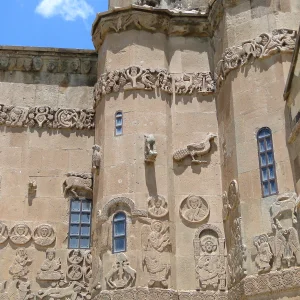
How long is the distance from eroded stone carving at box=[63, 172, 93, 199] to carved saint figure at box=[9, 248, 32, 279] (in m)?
2.09

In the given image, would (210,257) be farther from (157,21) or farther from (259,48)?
(157,21)

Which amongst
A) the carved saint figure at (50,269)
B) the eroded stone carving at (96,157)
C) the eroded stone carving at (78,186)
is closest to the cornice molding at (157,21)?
the eroded stone carving at (96,157)

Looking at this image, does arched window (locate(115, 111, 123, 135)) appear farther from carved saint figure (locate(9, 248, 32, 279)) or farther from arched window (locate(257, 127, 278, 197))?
carved saint figure (locate(9, 248, 32, 279))

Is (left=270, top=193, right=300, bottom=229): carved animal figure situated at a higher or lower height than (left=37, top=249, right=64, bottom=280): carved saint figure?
higher

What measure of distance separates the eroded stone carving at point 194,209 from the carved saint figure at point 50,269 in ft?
12.0

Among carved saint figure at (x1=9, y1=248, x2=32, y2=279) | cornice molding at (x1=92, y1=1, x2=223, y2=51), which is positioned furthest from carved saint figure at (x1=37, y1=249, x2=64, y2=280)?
cornice molding at (x1=92, y1=1, x2=223, y2=51)

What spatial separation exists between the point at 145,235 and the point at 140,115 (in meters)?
3.45

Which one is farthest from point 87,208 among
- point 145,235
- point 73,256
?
point 145,235

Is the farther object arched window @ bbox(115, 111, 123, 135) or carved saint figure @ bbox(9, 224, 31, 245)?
arched window @ bbox(115, 111, 123, 135)

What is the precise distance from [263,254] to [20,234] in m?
6.76

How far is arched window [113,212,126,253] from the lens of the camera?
13951 millimetres

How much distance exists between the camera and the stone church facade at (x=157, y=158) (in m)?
13.2

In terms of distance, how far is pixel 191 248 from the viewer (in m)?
14.2

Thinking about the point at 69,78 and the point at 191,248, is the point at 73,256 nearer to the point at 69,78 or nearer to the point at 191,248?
the point at 191,248
